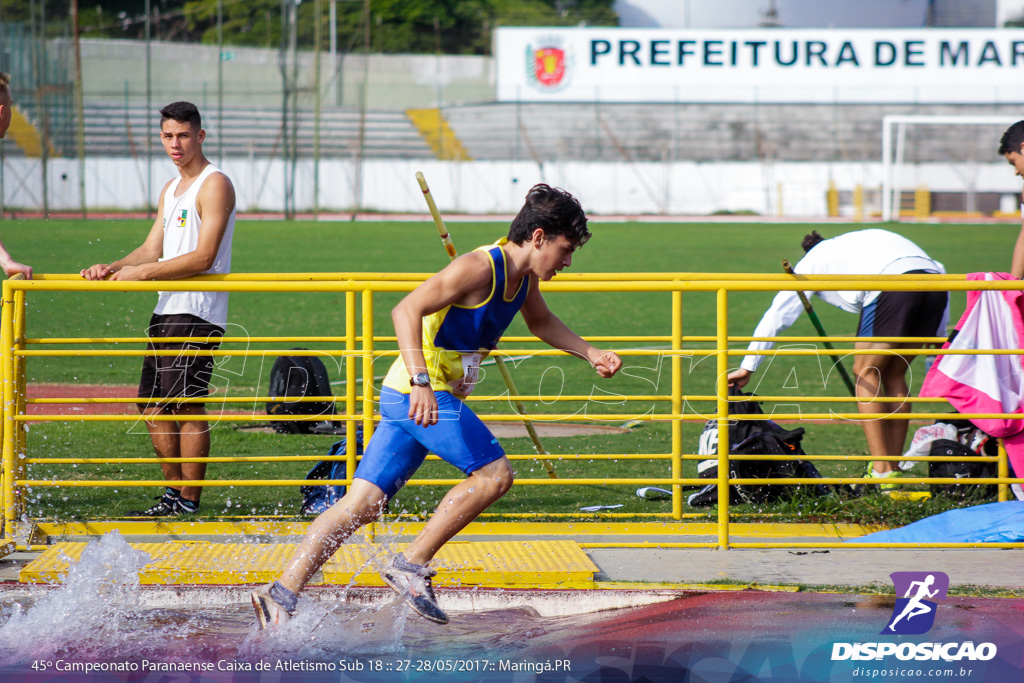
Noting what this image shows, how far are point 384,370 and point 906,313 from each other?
5.24 m

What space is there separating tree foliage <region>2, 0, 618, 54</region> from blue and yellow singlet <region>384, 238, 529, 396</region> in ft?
162

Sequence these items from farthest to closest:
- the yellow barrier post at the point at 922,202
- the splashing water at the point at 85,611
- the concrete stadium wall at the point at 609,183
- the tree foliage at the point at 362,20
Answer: the tree foliage at the point at 362,20 → the concrete stadium wall at the point at 609,183 → the yellow barrier post at the point at 922,202 → the splashing water at the point at 85,611

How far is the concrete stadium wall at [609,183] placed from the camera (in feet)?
129

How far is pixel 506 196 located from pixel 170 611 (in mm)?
37106

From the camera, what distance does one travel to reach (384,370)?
979 centimetres

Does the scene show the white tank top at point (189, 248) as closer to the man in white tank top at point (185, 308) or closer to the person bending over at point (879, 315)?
the man in white tank top at point (185, 308)

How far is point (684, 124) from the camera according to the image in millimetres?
44531

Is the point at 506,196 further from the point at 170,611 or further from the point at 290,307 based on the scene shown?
the point at 170,611

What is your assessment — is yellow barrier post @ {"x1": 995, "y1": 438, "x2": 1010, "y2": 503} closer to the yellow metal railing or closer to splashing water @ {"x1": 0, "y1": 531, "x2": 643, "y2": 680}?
the yellow metal railing

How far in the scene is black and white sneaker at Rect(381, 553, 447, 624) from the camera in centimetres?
357

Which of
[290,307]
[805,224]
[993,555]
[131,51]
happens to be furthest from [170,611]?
[131,51]

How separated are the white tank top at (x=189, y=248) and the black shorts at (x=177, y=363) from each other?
4 centimetres

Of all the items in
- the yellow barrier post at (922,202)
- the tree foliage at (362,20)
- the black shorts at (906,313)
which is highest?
the tree foliage at (362,20)

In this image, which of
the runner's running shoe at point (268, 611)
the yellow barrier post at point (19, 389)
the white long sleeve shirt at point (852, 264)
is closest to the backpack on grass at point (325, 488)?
the yellow barrier post at point (19, 389)
